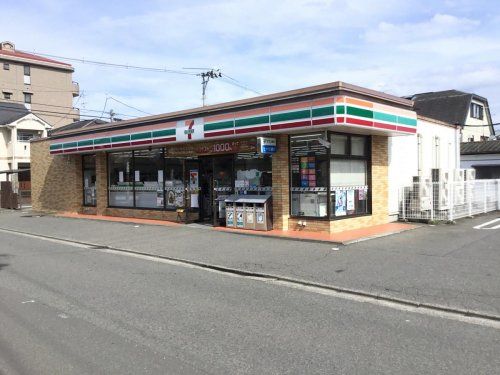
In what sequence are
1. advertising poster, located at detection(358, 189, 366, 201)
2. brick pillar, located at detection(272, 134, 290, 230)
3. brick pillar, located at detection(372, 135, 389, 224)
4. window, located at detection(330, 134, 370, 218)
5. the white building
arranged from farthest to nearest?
the white building, brick pillar, located at detection(372, 135, 389, 224), advertising poster, located at detection(358, 189, 366, 201), brick pillar, located at detection(272, 134, 290, 230), window, located at detection(330, 134, 370, 218)

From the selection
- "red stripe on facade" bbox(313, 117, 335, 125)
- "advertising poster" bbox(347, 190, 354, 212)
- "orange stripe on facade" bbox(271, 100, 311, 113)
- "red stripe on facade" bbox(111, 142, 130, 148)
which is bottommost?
"advertising poster" bbox(347, 190, 354, 212)

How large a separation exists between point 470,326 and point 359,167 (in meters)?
8.90

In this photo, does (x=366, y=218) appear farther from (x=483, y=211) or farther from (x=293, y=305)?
(x=293, y=305)

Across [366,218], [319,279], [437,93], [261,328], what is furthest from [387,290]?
[437,93]

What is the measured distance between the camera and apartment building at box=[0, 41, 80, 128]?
5872 cm

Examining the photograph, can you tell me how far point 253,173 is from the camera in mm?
14875

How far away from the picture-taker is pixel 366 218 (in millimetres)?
14172

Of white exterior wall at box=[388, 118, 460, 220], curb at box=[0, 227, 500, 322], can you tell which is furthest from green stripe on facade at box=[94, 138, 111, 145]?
white exterior wall at box=[388, 118, 460, 220]

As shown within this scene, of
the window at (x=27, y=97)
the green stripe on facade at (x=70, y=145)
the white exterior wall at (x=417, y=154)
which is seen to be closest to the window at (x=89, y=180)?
the green stripe on facade at (x=70, y=145)

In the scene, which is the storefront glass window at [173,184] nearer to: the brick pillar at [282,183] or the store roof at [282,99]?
the store roof at [282,99]

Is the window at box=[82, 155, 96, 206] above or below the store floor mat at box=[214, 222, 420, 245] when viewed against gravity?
above

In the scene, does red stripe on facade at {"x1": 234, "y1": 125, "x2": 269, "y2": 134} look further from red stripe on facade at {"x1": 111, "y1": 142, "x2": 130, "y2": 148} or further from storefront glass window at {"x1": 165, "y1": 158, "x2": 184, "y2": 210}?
red stripe on facade at {"x1": 111, "y1": 142, "x2": 130, "y2": 148}

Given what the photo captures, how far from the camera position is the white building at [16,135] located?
1752 inches

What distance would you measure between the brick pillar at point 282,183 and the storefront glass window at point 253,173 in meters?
0.60
